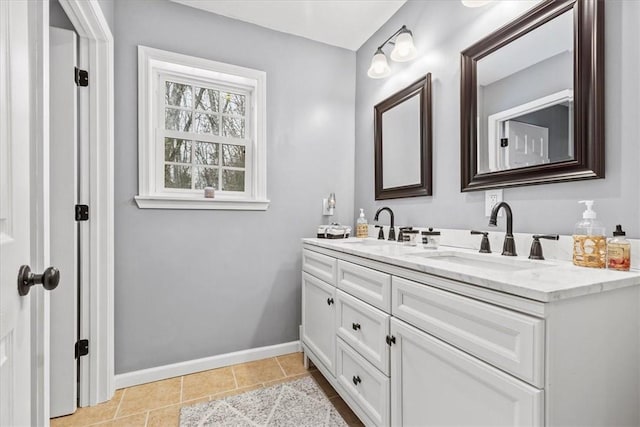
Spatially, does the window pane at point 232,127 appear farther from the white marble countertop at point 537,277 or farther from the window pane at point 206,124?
the white marble countertop at point 537,277

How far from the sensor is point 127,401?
5.83 ft

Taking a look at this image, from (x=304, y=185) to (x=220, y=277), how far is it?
37.2 inches

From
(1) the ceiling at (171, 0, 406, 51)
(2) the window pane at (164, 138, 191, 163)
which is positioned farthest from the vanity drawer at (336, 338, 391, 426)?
(1) the ceiling at (171, 0, 406, 51)

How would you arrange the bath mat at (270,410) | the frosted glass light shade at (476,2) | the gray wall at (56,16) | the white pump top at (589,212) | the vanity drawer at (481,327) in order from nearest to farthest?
1. the vanity drawer at (481,327)
2. the white pump top at (589,212)
3. the frosted glass light shade at (476,2)
4. the bath mat at (270,410)
5. the gray wall at (56,16)

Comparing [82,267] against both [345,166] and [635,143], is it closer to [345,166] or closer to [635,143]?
[345,166]

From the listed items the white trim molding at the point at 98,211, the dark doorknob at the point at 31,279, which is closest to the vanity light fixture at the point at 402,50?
the white trim molding at the point at 98,211

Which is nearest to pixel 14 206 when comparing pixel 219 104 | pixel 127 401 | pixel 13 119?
pixel 13 119

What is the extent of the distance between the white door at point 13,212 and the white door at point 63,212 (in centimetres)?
113

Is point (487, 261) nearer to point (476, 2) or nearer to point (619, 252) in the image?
point (619, 252)

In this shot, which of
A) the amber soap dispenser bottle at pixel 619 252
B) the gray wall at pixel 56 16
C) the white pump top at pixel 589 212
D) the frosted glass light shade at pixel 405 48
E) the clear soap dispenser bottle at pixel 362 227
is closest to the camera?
the amber soap dispenser bottle at pixel 619 252

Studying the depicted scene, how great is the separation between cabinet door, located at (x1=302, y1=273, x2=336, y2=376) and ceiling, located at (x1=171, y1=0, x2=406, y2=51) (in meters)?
1.85

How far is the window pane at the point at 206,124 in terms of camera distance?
7.32 ft

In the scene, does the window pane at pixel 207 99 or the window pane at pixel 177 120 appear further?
the window pane at pixel 207 99

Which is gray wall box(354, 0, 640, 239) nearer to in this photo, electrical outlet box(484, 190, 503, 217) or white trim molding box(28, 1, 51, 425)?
electrical outlet box(484, 190, 503, 217)
